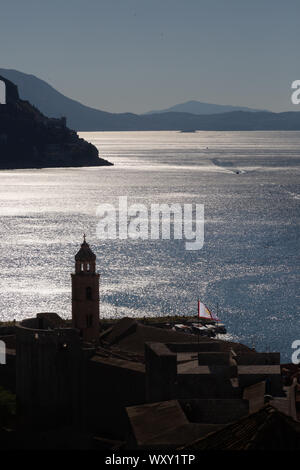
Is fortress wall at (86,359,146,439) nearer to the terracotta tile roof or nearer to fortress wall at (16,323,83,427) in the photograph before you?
fortress wall at (16,323,83,427)

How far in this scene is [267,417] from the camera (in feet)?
66.9

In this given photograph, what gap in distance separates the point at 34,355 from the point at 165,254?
310 feet

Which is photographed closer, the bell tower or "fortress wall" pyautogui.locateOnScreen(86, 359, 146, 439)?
"fortress wall" pyautogui.locateOnScreen(86, 359, 146, 439)

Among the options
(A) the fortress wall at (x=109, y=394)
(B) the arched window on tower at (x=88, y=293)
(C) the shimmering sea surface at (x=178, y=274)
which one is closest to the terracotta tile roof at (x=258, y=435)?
(A) the fortress wall at (x=109, y=394)

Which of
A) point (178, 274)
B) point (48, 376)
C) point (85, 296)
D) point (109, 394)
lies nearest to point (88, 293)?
point (85, 296)

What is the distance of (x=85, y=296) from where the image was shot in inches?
2012

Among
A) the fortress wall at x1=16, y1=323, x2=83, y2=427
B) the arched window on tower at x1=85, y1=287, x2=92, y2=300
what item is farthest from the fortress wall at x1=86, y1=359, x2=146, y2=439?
the arched window on tower at x1=85, y1=287, x2=92, y2=300

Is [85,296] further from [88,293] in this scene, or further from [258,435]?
[258,435]

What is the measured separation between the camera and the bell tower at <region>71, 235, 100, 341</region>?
5081 cm

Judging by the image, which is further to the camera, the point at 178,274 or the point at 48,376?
the point at 178,274

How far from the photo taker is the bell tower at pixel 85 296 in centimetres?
5081

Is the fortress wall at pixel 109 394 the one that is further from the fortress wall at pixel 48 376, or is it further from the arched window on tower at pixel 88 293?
the arched window on tower at pixel 88 293

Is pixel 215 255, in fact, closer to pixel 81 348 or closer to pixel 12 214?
pixel 12 214
